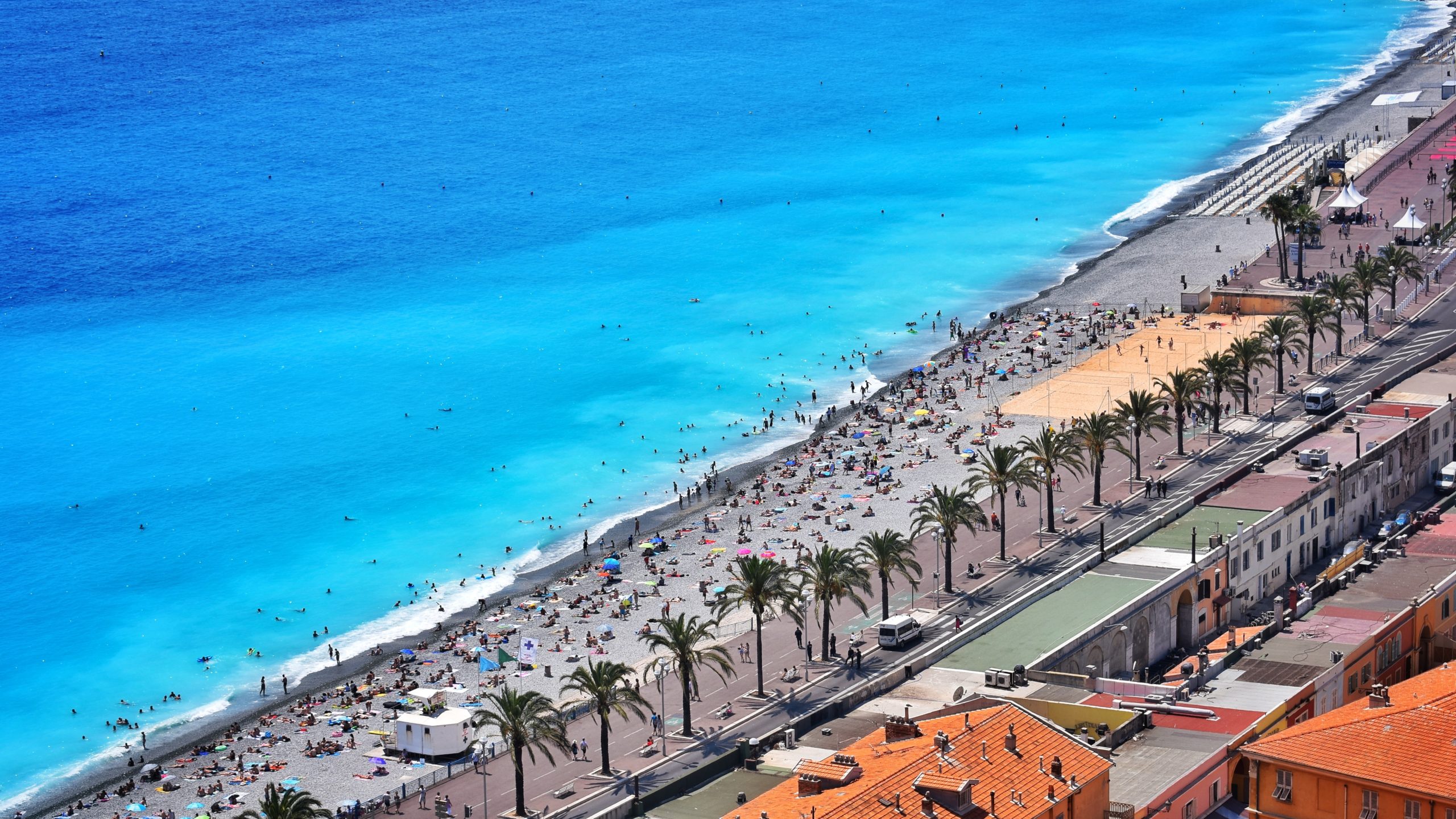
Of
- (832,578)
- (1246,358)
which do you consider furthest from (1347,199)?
(832,578)

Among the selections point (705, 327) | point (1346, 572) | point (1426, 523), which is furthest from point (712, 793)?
point (705, 327)

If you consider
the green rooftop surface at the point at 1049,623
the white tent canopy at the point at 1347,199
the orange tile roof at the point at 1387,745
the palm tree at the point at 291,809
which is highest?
the white tent canopy at the point at 1347,199

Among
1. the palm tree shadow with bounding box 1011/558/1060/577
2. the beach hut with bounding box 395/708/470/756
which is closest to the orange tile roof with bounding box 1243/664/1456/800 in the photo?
the palm tree shadow with bounding box 1011/558/1060/577

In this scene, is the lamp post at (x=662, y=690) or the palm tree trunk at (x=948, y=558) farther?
the palm tree trunk at (x=948, y=558)

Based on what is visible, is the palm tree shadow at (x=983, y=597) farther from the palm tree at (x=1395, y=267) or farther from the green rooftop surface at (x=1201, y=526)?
the palm tree at (x=1395, y=267)

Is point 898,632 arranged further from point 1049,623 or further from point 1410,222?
point 1410,222

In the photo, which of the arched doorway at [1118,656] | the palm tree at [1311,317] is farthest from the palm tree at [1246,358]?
the arched doorway at [1118,656]

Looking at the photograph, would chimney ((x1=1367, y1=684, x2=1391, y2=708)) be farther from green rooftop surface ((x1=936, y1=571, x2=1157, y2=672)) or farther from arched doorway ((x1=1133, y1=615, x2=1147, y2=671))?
arched doorway ((x1=1133, y1=615, x2=1147, y2=671))
